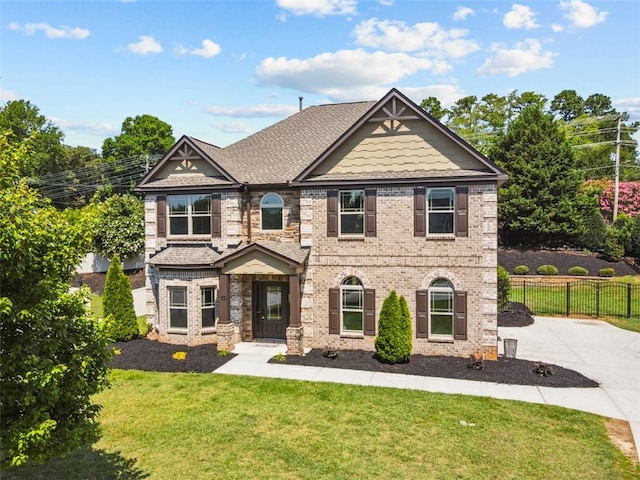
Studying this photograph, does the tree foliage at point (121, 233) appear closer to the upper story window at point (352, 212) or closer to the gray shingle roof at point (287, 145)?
the gray shingle roof at point (287, 145)

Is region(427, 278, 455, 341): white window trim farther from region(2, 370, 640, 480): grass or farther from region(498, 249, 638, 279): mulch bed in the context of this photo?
region(498, 249, 638, 279): mulch bed

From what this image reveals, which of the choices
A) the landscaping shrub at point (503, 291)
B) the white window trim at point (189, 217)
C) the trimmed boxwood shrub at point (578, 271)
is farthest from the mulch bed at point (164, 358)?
the trimmed boxwood shrub at point (578, 271)

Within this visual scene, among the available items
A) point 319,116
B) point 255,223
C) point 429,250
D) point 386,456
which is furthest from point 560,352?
point 319,116

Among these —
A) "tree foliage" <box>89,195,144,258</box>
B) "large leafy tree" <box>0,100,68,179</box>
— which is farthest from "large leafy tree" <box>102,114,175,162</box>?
"tree foliage" <box>89,195,144,258</box>

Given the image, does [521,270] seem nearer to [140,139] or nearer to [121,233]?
[121,233]

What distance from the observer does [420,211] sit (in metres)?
15.5

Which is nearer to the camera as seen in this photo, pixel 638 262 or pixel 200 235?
pixel 200 235

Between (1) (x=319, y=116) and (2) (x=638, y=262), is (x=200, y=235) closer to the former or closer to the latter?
(1) (x=319, y=116)

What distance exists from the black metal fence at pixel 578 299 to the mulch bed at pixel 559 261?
3.01m

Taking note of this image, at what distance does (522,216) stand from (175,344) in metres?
29.7

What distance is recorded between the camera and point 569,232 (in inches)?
1379

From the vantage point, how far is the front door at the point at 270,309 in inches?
693

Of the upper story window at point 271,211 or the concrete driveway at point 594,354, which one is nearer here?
the concrete driveway at point 594,354

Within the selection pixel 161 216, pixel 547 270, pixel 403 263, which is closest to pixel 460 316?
pixel 403 263
